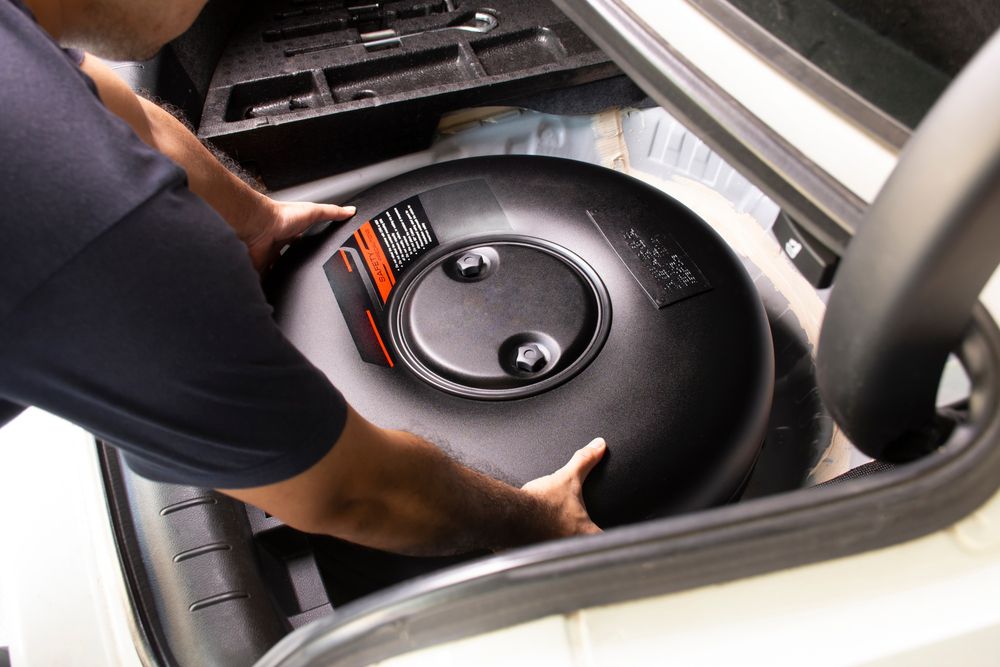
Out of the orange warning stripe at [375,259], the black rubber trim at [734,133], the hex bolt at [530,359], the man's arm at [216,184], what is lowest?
the hex bolt at [530,359]

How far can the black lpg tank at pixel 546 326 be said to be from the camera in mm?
965

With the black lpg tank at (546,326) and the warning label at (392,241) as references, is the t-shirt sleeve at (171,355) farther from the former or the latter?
the warning label at (392,241)

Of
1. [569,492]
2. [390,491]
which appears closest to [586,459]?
[569,492]

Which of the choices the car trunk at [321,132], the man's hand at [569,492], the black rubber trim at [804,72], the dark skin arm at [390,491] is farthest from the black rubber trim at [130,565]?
the black rubber trim at [804,72]

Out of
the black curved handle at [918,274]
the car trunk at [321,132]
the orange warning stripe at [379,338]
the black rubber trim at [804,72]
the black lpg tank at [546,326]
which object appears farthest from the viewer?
the orange warning stripe at [379,338]

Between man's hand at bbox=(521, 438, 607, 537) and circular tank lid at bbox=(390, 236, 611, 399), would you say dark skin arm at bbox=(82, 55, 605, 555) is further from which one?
circular tank lid at bbox=(390, 236, 611, 399)

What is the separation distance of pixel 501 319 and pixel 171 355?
633 mm

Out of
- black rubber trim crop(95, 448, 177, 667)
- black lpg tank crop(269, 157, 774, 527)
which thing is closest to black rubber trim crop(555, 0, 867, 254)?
black lpg tank crop(269, 157, 774, 527)

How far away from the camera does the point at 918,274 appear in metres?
0.44

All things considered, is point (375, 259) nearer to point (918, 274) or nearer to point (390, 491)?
point (390, 491)

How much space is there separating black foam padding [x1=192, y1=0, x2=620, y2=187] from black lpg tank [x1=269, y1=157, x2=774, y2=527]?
0.47ft

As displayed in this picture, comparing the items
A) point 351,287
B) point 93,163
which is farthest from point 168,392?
point 351,287

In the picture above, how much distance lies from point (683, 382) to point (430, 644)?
61 centimetres

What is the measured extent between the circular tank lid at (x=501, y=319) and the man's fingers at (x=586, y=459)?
0.39ft
